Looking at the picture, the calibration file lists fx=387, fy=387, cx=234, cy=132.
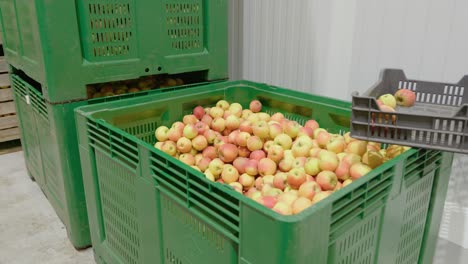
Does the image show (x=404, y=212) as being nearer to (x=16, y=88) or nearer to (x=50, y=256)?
(x=50, y=256)

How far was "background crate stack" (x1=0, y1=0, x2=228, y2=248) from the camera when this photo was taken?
1619mm

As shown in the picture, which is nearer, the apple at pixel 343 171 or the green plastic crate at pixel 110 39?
the apple at pixel 343 171

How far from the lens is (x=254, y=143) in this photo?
1562mm

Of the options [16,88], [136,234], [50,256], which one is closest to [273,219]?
[136,234]

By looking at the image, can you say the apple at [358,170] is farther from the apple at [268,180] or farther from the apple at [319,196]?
the apple at [268,180]

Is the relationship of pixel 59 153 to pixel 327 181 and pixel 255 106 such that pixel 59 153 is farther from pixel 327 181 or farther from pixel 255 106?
pixel 327 181

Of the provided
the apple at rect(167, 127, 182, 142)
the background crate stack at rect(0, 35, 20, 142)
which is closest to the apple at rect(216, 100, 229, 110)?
the apple at rect(167, 127, 182, 142)

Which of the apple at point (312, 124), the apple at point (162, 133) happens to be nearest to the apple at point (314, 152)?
the apple at point (312, 124)

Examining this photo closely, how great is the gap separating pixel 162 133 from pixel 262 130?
439mm

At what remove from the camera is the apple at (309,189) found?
3.82 feet

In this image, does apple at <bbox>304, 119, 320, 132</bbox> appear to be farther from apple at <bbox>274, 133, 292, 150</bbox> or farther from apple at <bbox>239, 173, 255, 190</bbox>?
apple at <bbox>239, 173, 255, 190</bbox>

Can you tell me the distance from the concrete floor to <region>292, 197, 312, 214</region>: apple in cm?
111

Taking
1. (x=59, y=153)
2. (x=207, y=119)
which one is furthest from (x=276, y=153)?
(x=59, y=153)

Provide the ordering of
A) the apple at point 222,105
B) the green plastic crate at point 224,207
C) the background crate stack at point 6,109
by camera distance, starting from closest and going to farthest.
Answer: the green plastic crate at point 224,207 → the apple at point 222,105 → the background crate stack at point 6,109
